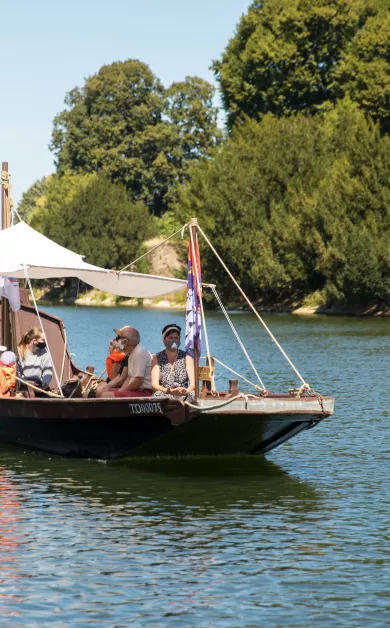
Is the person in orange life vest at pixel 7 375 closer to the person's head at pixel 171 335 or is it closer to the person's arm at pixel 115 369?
the person's arm at pixel 115 369

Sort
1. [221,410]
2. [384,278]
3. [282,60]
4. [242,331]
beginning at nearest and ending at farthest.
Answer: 1. [221,410]
2. [242,331]
3. [384,278]
4. [282,60]

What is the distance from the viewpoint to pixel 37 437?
20875 mm

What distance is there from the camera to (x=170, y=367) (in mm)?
19203

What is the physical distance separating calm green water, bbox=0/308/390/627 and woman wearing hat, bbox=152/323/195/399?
1.31 metres

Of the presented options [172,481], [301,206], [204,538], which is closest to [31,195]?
[301,206]

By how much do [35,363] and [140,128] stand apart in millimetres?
102826

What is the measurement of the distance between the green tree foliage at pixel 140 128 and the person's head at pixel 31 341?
9911 cm

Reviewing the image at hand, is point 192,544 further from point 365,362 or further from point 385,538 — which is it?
point 365,362

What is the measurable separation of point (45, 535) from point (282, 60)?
81.2m

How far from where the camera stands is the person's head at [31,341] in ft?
68.4

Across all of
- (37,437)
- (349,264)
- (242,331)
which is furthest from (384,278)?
(37,437)

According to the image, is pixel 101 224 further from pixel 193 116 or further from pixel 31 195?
pixel 31 195

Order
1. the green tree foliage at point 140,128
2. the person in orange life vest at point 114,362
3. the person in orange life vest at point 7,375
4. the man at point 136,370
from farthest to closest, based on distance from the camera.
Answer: the green tree foliage at point 140,128 < the person in orange life vest at point 7,375 < the person in orange life vest at point 114,362 < the man at point 136,370

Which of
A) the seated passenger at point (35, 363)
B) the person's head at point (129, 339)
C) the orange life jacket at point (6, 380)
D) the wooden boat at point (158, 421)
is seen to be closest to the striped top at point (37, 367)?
the seated passenger at point (35, 363)
